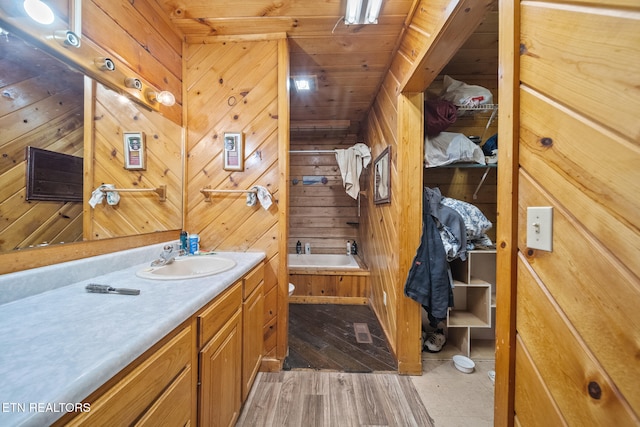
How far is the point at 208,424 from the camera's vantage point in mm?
889

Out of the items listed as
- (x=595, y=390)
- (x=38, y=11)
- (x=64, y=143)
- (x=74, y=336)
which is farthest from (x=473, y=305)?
(x=38, y=11)

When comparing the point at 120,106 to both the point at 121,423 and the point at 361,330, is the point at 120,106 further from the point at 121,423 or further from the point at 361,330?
the point at 361,330

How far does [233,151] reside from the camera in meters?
1.67

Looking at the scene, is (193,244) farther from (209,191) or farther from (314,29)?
(314,29)

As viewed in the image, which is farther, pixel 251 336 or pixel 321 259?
pixel 321 259

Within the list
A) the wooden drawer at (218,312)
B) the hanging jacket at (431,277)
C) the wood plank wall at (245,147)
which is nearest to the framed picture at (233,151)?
the wood plank wall at (245,147)

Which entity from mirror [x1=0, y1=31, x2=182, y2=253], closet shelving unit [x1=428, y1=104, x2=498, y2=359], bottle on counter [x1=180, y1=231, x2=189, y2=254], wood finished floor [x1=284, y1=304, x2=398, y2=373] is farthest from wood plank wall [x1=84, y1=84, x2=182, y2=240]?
closet shelving unit [x1=428, y1=104, x2=498, y2=359]

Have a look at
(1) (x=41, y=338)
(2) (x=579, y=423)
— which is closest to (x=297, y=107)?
(1) (x=41, y=338)

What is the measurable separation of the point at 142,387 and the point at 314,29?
2.14 m

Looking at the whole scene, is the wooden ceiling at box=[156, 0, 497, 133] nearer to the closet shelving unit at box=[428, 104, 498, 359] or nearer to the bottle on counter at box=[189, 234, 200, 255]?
the closet shelving unit at box=[428, 104, 498, 359]

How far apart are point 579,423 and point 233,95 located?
7.36ft

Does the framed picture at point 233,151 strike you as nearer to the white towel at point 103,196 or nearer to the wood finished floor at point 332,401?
the white towel at point 103,196

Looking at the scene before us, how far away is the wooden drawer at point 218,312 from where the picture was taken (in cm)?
84

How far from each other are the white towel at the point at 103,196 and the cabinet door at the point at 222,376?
2.94 feet
